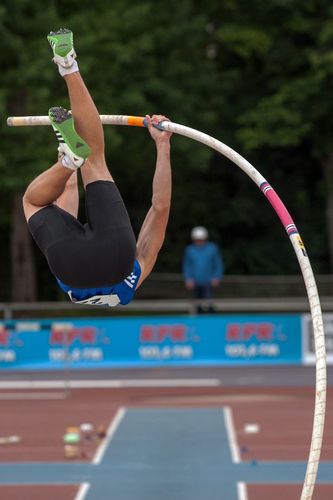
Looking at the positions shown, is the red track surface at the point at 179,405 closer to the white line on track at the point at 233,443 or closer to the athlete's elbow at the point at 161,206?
the white line on track at the point at 233,443

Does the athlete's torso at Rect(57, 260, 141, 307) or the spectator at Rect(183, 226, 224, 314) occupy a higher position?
the spectator at Rect(183, 226, 224, 314)

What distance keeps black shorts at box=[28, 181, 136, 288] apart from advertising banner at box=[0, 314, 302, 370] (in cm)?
1134

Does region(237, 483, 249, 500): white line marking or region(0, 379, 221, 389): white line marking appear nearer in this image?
region(237, 483, 249, 500): white line marking

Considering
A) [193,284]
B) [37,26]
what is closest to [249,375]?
[193,284]

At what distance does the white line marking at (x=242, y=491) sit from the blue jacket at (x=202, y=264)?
994 centimetres

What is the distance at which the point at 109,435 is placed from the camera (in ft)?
45.7

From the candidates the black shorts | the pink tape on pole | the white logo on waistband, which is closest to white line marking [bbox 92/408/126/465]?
the white logo on waistband

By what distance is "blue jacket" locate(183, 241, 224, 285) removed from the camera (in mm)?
20875

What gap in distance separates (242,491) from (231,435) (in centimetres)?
306

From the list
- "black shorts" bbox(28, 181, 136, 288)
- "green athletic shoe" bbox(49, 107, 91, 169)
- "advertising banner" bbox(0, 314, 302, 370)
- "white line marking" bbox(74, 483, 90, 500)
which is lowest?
"white line marking" bbox(74, 483, 90, 500)

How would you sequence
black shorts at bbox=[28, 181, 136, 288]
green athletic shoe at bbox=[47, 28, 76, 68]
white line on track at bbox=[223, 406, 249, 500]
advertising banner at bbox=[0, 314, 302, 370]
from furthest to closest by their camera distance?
advertising banner at bbox=[0, 314, 302, 370], white line on track at bbox=[223, 406, 249, 500], black shorts at bbox=[28, 181, 136, 288], green athletic shoe at bbox=[47, 28, 76, 68]

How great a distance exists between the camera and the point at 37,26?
2670 centimetres

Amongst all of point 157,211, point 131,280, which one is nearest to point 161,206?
point 157,211

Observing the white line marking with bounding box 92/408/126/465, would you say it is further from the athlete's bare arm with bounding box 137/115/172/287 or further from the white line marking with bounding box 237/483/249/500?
the athlete's bare arm with bounding box 137/115/172/287
